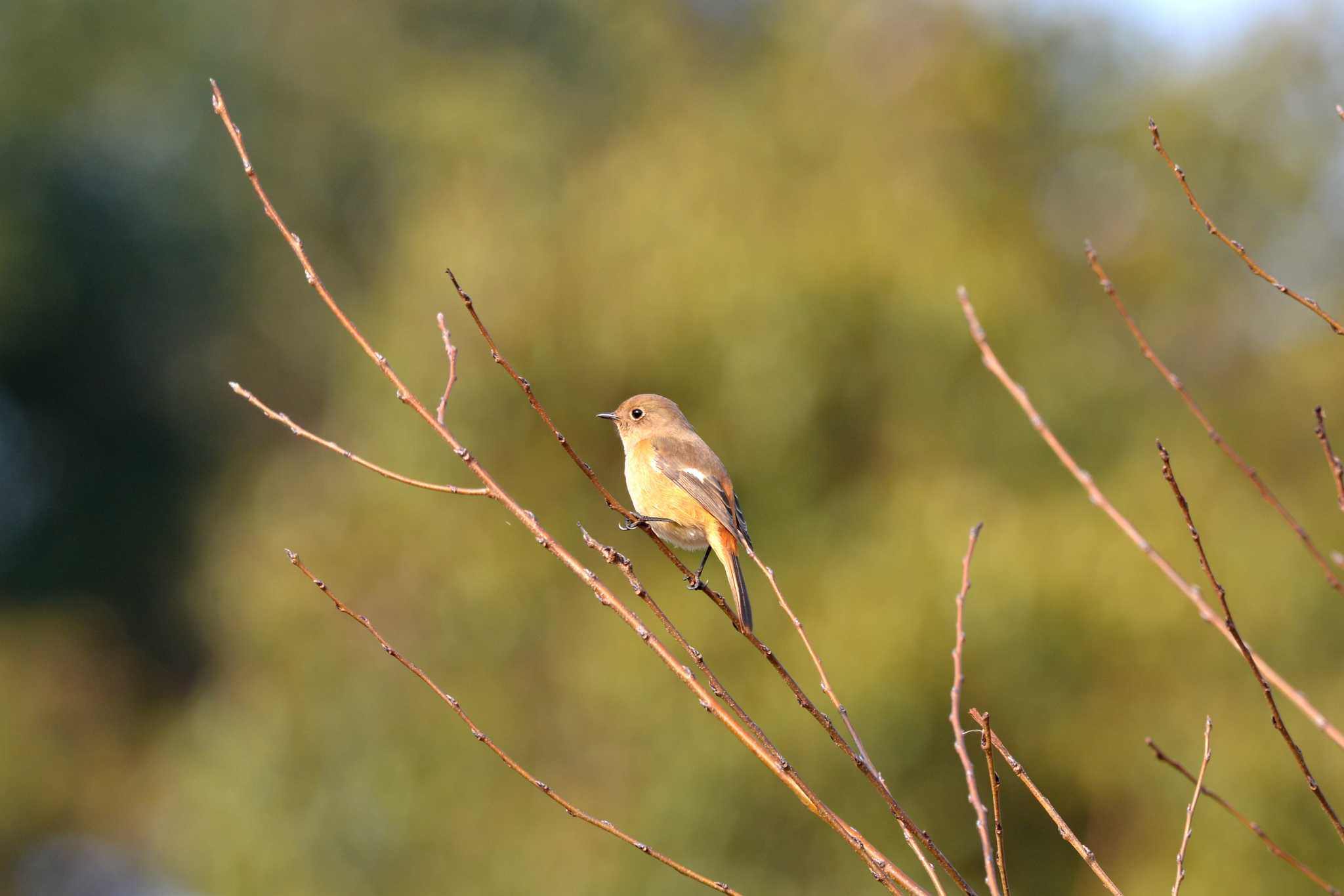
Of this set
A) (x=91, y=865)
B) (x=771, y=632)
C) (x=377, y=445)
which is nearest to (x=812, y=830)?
(x=771, y=632)

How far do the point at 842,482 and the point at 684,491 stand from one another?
8.77m

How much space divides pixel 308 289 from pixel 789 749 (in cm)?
2281

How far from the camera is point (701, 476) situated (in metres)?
5.93

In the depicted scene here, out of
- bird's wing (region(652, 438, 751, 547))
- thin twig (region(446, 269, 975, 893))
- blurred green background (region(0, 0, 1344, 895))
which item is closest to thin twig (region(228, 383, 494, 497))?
thin twig (region(446, 269, 975, 893))

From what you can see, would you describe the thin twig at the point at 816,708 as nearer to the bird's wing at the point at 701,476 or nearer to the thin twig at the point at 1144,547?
the thin twig at the point at 1144,547

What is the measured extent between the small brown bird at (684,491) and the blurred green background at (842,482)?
20.6 ft

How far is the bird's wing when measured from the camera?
573 centimetres

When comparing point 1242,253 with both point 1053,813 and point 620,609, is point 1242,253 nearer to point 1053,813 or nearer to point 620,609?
point 1053,813

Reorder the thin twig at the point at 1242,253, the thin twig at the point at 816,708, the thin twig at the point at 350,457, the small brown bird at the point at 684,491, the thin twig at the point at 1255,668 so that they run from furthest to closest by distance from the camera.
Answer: the small brown bird at the point at 684,491 < the thin twig at the point at 350,457 < the thin twig at the point at 1242,253 < the thin twig at the point at 816,708 < the thin twig at the point at 1255,668

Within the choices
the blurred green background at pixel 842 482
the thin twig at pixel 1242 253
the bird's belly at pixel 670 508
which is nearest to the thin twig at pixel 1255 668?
the thin twig at pixel 1242 253

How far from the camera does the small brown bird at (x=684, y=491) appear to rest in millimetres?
5711

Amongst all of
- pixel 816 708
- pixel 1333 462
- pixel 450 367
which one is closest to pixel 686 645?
pixel 816 708

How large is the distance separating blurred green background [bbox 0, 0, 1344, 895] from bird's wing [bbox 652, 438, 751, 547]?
21.0 feet

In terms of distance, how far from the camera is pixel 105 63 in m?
32.5
